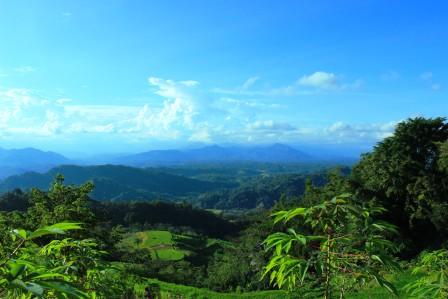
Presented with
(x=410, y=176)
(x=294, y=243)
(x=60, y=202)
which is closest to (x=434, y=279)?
(x=294, y=243)

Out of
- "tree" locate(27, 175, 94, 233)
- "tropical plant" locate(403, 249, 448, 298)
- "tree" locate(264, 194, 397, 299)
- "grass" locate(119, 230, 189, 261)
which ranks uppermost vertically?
"tree" locate(264, 194, 397, 299)

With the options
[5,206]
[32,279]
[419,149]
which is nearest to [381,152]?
[419,149]

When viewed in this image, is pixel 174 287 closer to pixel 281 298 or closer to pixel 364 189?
pixel 281 298

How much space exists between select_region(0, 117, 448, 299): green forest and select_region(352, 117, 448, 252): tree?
0.24 feet

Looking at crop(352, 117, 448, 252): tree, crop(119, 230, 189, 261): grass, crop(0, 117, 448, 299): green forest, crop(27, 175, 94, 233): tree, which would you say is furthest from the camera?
crop(119, 230, 189, 261): grass

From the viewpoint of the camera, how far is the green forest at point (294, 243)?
3.04m

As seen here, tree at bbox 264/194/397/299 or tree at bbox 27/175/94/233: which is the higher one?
tree at bbox 264/194/397/299

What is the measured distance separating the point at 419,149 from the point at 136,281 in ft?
83.3

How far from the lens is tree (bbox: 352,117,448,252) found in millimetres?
28909

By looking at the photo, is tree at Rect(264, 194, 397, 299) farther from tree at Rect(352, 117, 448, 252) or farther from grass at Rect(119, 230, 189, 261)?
grass at Rect(119, 230, 189, 261)

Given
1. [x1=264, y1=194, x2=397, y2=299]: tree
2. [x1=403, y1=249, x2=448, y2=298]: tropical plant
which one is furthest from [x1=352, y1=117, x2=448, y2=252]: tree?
[x1=264, y1=194, x2=397, y2=299]: tree

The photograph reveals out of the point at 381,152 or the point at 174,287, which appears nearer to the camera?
the point at 174,287

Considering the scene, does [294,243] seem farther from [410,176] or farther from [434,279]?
[410,176]

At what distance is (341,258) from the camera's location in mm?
3387
